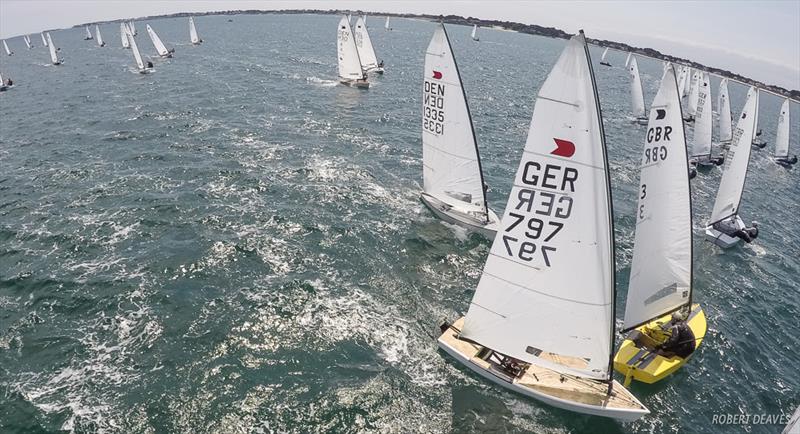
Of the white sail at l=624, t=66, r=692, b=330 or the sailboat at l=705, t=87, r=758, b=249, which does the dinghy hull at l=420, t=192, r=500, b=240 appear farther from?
the sailboat at l=705, t=87, r=758, b=249

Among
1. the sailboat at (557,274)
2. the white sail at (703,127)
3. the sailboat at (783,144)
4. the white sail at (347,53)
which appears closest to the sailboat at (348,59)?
the white sail at (347,53)

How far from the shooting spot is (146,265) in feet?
72.7

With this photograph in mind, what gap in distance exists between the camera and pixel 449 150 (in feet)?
78.5

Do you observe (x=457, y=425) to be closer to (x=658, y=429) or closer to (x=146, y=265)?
(x=658, y=429)

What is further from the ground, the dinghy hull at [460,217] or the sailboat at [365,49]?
the sailboat at [365,49]

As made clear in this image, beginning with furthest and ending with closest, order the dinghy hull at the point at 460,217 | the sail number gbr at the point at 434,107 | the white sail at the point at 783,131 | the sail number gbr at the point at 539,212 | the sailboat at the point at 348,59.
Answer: the sailboat at the point at 348,59 < the white sail at the point at 783,131 < the dinghy hull at the point at 460,217 < the sail number gbr at the point at 434,107 < the sail number gbr at the point at 539,212

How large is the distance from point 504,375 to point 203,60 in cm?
9227

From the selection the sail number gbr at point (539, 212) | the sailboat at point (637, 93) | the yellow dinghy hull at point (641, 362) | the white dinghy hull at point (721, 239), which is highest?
the sail number gbr at point (539, 212)

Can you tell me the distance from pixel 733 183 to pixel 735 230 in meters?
3.28

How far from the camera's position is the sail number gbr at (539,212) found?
11.5 metres

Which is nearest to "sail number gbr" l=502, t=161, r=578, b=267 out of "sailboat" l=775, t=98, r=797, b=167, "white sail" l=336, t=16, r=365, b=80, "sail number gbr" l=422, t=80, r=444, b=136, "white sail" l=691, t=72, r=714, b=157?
"sail number gbr" l=422, t=80, r=444, b=136

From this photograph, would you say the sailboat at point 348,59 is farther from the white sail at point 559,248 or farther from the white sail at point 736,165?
the white sail at point 559,248

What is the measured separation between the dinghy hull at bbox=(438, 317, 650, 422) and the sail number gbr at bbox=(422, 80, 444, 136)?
12.5 meters

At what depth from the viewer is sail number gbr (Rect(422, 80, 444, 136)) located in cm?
2259
